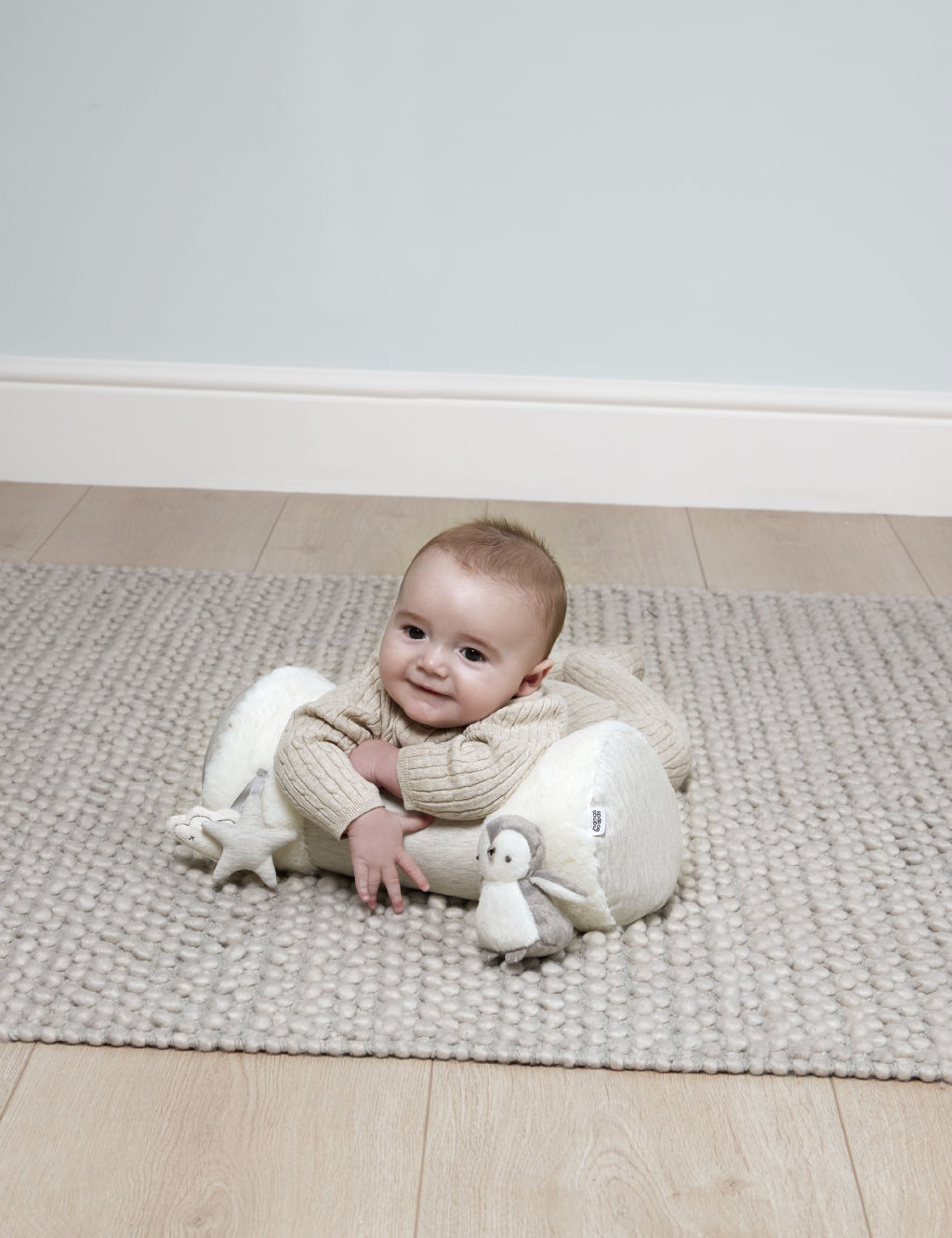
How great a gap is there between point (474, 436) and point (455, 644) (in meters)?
0.94

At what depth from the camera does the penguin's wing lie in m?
0.82

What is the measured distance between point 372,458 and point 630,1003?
114 cm

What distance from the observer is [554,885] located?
82 centimetres

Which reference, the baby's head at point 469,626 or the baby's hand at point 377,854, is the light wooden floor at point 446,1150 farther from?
the baby's head at point 469,626

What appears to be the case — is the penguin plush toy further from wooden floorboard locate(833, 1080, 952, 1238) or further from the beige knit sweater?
wooden floorboard locate(833, 1080, 952, 1238)

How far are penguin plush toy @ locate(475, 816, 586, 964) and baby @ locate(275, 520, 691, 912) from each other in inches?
1.7

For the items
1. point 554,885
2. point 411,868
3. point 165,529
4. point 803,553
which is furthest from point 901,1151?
point 165,529

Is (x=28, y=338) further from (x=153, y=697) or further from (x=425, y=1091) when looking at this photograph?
(x=425, y=1091)

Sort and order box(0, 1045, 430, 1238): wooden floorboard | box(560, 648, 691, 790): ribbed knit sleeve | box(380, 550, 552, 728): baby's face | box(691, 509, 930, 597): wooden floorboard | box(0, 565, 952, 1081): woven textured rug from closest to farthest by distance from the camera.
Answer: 1. box(0, 1045, 430, 1238): wooden floorboard
2. box(0, 565, 952, 1081): woven textured rug
3. box(380, 550, 552, 728): baby's face
4. box(560, 648, 691, 790): ribbed knit sleeve
5. box(691, 509, 930, 597): wooden floorboard

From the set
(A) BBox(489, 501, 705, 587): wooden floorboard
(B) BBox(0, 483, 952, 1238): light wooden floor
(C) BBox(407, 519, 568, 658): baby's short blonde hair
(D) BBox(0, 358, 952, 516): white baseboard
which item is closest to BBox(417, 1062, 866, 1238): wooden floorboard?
(B) BBox(0, 483, 952, 1238): light wooden floor

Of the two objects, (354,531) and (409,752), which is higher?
(409,752)

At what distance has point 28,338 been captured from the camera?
1758 mm

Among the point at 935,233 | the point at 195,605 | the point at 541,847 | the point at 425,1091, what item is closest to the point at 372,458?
the point at 195,605

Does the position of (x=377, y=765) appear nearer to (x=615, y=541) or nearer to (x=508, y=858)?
(x=508, y=858)
